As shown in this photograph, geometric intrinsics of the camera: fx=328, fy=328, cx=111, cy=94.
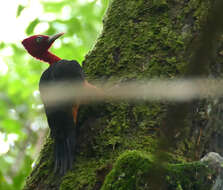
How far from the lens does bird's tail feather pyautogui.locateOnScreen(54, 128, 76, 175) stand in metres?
2.11

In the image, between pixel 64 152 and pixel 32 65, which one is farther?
pixel 32 65

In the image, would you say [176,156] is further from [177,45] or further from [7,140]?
[7,140]

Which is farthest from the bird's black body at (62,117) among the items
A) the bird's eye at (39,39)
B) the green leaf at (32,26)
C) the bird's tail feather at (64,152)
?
the green leaf at (32,26)

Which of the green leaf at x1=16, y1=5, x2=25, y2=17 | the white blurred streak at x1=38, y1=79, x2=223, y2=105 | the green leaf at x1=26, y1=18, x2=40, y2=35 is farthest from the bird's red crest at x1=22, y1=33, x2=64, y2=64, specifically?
the white blurred streak at x1=38, y1=79, x2=223, y2=105

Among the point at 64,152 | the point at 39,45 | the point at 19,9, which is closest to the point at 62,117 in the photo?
the point at 64,152

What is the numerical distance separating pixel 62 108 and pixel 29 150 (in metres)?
7.00

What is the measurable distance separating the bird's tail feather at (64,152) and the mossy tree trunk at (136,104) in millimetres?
48

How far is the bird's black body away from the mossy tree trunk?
66mm

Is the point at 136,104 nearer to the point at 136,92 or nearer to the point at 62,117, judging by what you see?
the point at 136,92

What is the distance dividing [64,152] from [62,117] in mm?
365

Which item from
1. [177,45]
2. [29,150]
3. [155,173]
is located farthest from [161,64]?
[29,150]

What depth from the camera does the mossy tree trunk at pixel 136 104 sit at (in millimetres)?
2047

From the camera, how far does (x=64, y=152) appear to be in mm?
2182

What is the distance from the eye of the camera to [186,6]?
2.59 m
